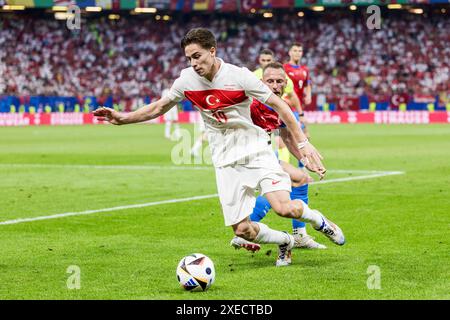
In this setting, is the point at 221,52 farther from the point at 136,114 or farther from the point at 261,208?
the point at 136,114

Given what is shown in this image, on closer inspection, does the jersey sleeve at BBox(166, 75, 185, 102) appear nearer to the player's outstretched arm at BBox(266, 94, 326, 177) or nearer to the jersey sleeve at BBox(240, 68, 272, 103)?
the jersey sleeve at BBox(240, 68, 272, 103)

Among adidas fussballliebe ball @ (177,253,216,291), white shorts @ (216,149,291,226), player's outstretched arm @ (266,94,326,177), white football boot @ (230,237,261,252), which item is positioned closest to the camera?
adidas fussballliebe ball @ (177,253,216,291)

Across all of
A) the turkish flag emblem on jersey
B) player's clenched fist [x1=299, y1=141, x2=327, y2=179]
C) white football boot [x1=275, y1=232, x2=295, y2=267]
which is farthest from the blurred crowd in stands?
player's clenched fist [x1=299, y1=141, x2=327, y2=179]

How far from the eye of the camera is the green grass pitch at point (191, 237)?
23.9 ft

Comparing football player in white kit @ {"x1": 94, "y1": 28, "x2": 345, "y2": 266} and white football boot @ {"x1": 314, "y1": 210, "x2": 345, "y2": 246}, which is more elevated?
football player in white kit @ {"x1": 94, "y1": 28, "x2": 345, "y2": 266}

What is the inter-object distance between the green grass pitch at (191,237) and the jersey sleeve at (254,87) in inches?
62.5

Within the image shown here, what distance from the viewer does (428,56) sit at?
52562 millimetres

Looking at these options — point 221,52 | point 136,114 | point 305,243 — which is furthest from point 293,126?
point 221,52

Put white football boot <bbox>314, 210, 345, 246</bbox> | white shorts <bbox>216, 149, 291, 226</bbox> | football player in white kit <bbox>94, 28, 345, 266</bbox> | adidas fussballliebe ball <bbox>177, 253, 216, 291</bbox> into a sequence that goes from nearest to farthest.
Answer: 1. adidas fussballliebe ball <bbox>177, 253, 216, 291</bbox>
2. football player in white kit <bbox>94, 28, 345, 266</bbox>
3. white shorts <bbox>216, 149, 291, 226</bbox>
4. white football boot <bbox>314, 210, 345, 246</bbox>

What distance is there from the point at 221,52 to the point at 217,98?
158 feet

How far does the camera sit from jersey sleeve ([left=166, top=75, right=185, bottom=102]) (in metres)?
7.93

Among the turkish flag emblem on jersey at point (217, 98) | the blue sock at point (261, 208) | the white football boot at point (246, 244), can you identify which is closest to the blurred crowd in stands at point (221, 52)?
the blue sock at point (261, 208)

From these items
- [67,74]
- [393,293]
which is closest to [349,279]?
[393,293]

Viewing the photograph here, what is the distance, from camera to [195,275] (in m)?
7.14
